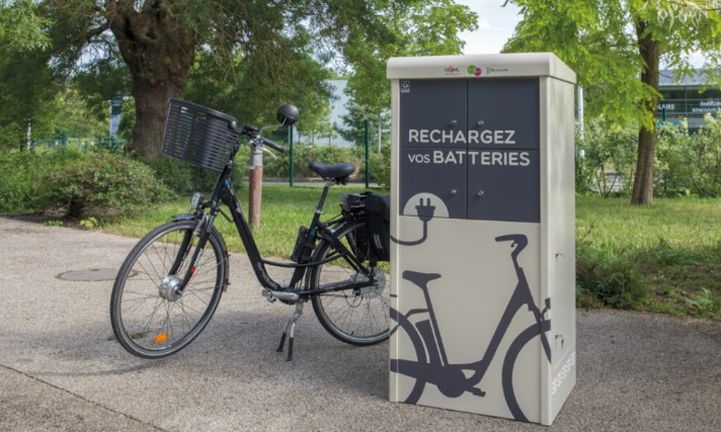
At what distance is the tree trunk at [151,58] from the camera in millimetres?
16297

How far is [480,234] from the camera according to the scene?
3.76 meters

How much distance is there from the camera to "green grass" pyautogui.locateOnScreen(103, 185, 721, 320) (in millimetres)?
6000

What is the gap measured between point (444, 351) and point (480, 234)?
58 centimetres

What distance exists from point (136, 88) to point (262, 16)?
331 cm

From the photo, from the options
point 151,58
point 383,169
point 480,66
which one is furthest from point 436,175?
point 383,169

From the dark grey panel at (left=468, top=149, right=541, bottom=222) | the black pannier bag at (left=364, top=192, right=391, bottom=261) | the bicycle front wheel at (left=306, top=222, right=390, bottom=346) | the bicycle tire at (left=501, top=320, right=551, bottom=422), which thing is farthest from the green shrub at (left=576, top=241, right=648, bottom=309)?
the dark grey panel at (left=468, top=149, right=541, bottom=222)

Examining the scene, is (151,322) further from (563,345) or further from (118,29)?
(118,29)

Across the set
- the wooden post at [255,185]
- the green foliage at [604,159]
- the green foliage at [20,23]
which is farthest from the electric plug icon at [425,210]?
the green foliage at [604,159]

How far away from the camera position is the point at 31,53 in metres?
17.8

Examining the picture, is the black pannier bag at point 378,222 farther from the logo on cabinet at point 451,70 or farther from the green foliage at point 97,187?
the green foliage at point 97,187

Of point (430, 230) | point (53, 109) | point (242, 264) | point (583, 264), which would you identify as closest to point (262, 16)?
point (53, 109)

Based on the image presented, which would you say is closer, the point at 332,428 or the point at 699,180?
the point at 332,428

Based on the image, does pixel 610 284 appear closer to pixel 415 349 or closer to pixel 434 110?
pixel 415 349

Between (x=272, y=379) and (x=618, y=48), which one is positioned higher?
(x=618, y=48)
